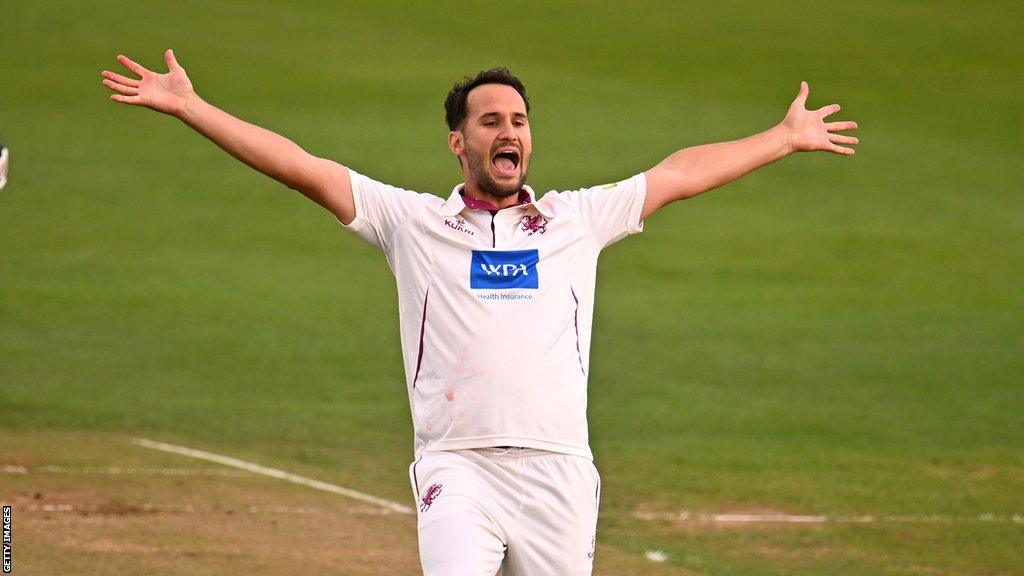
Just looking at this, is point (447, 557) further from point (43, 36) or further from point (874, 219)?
point (43, 36)

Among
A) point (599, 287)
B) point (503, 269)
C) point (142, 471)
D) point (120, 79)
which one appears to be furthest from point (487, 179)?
point (599, 287)

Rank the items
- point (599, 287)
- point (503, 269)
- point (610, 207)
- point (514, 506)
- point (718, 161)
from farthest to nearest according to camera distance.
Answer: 1. point (599, 287)
2. point (718, 161)
3. point (610, 207)
4. point (503, 269)
5. point (514, 506)

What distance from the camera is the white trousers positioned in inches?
257

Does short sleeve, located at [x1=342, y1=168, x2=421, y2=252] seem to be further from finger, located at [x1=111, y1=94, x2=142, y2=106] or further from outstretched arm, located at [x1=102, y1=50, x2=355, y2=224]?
finger, located at [x1=111, y1=94, x2=142, y2=106]

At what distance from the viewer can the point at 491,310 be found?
6688 mm

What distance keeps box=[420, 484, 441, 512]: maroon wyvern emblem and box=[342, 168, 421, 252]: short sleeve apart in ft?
3.37

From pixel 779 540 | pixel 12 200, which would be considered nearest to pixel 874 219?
pixel 12 200

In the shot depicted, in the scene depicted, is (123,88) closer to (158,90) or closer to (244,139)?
(158,90)

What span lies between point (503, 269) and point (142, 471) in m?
6.25

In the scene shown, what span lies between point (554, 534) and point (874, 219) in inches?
718

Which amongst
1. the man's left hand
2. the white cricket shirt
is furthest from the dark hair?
the man's left hand

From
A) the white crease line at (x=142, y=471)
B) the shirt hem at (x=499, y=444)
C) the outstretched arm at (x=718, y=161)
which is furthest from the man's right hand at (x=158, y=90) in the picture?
the white crease line at (x=142, y=471)

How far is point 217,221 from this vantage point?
77.0ft

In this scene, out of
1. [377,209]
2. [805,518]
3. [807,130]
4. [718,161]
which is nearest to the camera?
[377,209]
